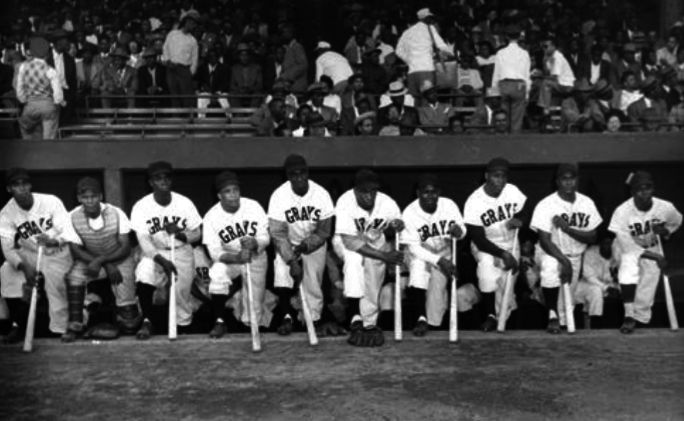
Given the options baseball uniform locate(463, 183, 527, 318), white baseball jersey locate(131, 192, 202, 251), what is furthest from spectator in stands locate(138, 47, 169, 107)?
baseball uniform locate(463, 183, 527, 318)

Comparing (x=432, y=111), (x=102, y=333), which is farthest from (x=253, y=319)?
(x=432, y=111)

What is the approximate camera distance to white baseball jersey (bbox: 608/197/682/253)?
853 cm

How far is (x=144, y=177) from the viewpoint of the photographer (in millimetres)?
10578

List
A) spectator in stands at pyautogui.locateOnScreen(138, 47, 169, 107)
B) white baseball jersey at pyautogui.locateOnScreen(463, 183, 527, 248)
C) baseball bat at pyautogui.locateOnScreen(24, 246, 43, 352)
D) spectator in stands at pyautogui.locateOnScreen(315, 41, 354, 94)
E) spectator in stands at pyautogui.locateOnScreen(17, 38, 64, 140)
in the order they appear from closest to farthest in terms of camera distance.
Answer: baseball bat at pyautogui.locateOnScreen(24, 246, 43, 352) → white baseball jersey at pyautogui.locateOnScreen(463, 183, 527, 248) → spectator in stands at pyautogui.locateOnScreen(17, 38, 64, 140) → spectator in stands at pyautogui.locateOnScreen(315, 41, 354, 94) → spectator in stands at pyautogui.locateOnScreen(138, 47, 169, 107)

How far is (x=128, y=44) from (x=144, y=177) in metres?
2.84

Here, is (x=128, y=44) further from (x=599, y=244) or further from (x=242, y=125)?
(x=599, y=244)

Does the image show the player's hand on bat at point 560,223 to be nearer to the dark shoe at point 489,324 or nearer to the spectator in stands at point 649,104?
the dark shoe at point 489,324

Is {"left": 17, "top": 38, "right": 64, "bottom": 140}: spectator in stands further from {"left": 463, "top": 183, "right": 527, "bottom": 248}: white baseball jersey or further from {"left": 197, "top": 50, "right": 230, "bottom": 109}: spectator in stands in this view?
{"left": 463, "top": 183, "right": 527, "bottom": 248}: white baseball jersey

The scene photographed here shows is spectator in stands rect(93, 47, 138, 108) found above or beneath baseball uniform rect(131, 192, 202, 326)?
above

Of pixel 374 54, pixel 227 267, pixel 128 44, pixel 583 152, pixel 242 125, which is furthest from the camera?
pixel 128 44

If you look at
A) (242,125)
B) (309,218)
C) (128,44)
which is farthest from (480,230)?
(128,44)

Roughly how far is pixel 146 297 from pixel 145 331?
0.45 metres

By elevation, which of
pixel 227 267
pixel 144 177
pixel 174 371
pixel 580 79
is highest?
pixel 580 79

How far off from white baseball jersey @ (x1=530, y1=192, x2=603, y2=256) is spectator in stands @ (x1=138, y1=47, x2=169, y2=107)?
551 cm
